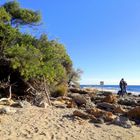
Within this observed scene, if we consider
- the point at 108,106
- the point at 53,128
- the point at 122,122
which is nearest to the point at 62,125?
the point at 53,128

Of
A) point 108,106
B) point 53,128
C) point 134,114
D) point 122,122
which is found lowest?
point 53,128

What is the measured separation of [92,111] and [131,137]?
3.92 meters

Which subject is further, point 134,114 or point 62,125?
point 134,114

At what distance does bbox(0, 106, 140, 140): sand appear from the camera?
14477 millimetres

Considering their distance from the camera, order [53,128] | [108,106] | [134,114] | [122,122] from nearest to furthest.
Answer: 1. [53,128]
2. [122,122]
3. [134,114]
4. [108,106]

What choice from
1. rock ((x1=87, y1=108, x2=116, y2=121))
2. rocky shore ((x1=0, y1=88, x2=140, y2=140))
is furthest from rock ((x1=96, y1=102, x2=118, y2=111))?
rock ((x1=87, y1=108, x2=116, y2=121))

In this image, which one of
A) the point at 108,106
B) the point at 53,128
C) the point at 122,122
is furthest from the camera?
the point at 108,106

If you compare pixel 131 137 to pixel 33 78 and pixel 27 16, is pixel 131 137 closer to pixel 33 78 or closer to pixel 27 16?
pixel 33 78

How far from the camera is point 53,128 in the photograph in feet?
51.7

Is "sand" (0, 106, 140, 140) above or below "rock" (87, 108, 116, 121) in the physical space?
below

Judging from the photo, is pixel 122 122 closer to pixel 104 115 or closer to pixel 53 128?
pixel 104 115

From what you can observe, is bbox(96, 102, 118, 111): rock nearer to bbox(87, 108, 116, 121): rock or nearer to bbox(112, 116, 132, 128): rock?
bbox(87, 108, 116, 121): rock

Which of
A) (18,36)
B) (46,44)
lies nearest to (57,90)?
(46,44)

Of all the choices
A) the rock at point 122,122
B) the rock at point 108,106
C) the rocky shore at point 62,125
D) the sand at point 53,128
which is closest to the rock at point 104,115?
the rocky shore at point 62,125
